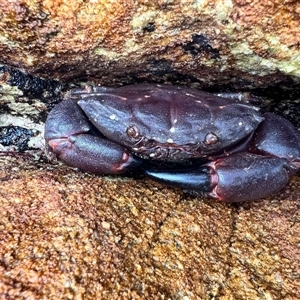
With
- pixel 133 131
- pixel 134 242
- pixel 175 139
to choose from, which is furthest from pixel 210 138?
pixel 134 242

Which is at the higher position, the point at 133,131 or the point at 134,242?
the point at 133,131

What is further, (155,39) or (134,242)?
(155,39)

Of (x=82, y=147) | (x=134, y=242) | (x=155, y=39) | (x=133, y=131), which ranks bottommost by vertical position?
(x=134, y=242)

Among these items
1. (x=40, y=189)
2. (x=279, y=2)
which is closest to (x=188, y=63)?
(x=279, y=2)

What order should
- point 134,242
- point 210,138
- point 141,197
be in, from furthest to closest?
point 210,138, point 141,197, point 134,242

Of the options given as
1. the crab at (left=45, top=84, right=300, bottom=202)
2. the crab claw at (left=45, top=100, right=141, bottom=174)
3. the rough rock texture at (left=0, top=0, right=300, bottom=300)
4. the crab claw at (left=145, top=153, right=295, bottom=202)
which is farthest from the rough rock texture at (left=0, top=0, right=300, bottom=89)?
the crab claw at (left=145, top=153, right=295, bottom=202)

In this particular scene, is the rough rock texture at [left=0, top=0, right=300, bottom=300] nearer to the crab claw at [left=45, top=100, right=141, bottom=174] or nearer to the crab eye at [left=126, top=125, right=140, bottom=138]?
the crab claw at [left=45, top=100, right=141, bottom=174]

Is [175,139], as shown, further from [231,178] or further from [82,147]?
A: [82,147]
